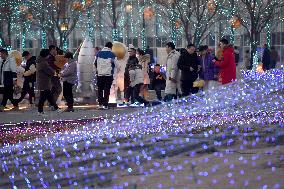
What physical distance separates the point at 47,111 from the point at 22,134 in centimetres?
636

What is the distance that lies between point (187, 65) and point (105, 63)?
2500mm

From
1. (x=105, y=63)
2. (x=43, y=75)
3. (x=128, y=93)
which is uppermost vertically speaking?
(x=105, y=63)

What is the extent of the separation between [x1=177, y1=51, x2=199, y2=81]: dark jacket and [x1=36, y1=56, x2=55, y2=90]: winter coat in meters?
2.92

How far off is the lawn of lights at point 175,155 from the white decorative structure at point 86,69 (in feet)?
40.4

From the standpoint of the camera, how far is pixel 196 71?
17.5 m

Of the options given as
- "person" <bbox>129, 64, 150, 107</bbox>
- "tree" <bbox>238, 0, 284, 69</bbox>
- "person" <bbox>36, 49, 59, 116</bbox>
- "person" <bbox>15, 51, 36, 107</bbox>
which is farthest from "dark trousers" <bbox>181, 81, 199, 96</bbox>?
"tree" <bbox>238, 0, 284, 69</bbox>

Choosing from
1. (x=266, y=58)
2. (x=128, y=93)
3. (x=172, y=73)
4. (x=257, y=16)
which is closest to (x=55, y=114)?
(x=172, y=73)

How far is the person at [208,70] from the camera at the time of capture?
17.3m

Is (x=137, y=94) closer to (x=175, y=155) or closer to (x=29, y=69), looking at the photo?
(x=29, y=69)

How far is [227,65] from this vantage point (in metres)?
17.0

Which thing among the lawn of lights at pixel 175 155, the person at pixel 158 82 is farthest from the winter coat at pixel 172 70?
the lawn of lights at pixel 175 155

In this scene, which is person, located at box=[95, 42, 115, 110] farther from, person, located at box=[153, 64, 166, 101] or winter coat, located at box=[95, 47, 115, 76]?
person, located at box=[153, 64, 166, 101]

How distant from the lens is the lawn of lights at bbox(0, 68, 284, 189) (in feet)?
18.9

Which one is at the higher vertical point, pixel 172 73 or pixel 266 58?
pixel 266 58
